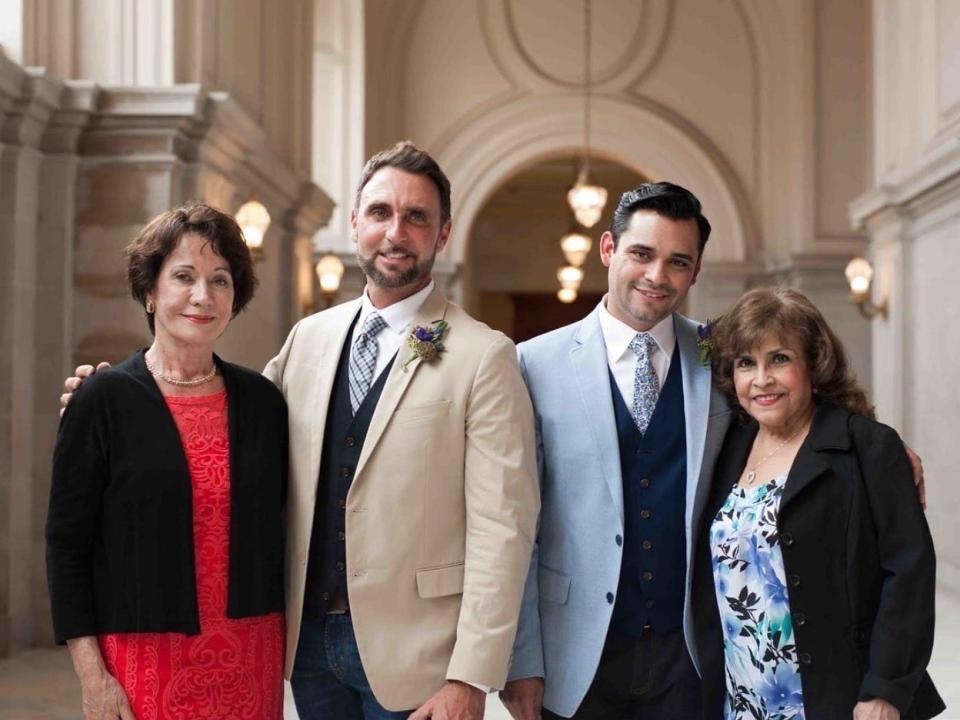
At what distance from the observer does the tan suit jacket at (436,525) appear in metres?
→ 2.77

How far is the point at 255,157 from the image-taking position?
28.2 feet

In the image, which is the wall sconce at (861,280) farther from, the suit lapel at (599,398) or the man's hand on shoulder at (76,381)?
the man's hand on shoulder at (76,381)

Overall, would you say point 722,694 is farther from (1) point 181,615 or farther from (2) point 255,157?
(2) point 255,157

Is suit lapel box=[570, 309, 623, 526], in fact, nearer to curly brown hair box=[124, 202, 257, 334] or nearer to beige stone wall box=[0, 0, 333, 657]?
curly brown hair box=[124, 202, 257, 334]

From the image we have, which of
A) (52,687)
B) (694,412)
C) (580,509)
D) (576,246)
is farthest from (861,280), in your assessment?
(580,509)

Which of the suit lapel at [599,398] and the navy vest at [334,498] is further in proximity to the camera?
the suit lapel at [599,398]

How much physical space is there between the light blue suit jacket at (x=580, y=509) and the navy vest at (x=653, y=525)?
50 millimetres

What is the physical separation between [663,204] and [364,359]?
2.92 feet

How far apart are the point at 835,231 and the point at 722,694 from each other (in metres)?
13.1

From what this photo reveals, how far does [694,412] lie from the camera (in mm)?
3146

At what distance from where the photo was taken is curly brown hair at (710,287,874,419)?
3.01 metres

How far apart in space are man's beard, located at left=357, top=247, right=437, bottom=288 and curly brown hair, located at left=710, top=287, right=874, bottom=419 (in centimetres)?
80

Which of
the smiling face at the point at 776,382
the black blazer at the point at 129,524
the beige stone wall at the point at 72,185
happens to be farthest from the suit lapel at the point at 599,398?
the beige stone wall at the point at 72,185

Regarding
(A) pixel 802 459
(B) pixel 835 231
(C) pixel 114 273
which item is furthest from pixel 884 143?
(A) pixel 802 459
